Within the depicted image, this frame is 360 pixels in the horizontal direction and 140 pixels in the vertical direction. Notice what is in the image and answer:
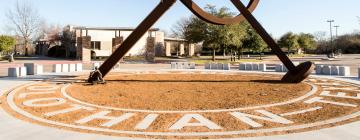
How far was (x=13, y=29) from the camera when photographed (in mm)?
75188

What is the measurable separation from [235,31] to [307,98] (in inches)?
1447

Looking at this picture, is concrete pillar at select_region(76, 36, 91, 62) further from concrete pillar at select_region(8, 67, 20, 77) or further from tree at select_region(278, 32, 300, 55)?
tree at select_region(278, 32, 300, 55)

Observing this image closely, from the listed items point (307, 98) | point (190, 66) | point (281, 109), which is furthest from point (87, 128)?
point (190, 66)

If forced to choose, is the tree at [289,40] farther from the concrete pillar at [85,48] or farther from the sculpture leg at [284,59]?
the sculpture leg at [284,59]

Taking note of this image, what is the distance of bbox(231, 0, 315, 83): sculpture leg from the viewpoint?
1783 cm

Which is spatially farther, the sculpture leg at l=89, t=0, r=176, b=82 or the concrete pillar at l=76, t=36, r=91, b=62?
the concrete pillar at l=76, t=36, r=91, b=62

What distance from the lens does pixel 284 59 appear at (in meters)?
18.5

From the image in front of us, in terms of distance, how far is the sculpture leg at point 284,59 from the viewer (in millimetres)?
17828

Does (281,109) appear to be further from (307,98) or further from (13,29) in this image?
(13,29)

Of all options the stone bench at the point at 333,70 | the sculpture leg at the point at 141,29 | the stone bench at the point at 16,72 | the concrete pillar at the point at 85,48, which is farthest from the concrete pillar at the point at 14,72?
the concrete pillar at the point at 85,48

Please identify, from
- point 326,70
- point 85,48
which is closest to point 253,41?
point 85,48

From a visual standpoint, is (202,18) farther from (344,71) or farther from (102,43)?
(102,43)

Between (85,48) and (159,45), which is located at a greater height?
(159,45)

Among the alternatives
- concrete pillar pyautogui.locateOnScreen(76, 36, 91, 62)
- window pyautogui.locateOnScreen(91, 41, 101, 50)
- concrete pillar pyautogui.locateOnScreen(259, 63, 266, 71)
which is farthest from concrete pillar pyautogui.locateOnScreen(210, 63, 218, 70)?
window pyautogui.locateOnScreen(91, 41, 101, 50)
